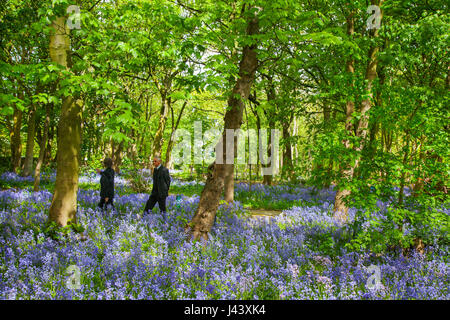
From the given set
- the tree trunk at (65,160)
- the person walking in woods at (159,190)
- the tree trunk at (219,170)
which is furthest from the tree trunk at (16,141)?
the tree trunk at (219,170)

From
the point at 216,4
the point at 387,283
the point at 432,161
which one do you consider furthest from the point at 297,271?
the point at 216,4

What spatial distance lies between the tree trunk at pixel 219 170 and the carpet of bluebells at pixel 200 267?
1.30 feet

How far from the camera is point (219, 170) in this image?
615 centimetres

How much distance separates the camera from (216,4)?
621cm

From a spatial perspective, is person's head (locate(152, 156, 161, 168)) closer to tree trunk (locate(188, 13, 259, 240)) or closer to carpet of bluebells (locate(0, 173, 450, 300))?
carpet of bluebells (locate(0, 173, 450, 300))

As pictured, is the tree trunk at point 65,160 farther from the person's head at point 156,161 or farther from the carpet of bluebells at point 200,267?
the person's head at point 156,161

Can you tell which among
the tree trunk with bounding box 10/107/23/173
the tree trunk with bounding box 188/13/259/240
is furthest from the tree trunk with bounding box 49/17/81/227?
the tree trunk with bounding box 10/107/23/173

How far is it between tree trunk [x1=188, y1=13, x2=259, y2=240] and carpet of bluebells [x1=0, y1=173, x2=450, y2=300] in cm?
40

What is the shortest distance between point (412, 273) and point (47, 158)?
27409 mm

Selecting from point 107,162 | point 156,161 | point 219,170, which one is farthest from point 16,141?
point 219,170

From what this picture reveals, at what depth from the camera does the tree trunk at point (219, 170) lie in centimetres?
614

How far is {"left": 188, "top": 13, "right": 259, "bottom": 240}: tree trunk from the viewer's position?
6.14 meters

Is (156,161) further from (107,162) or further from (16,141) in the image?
(16,141)
